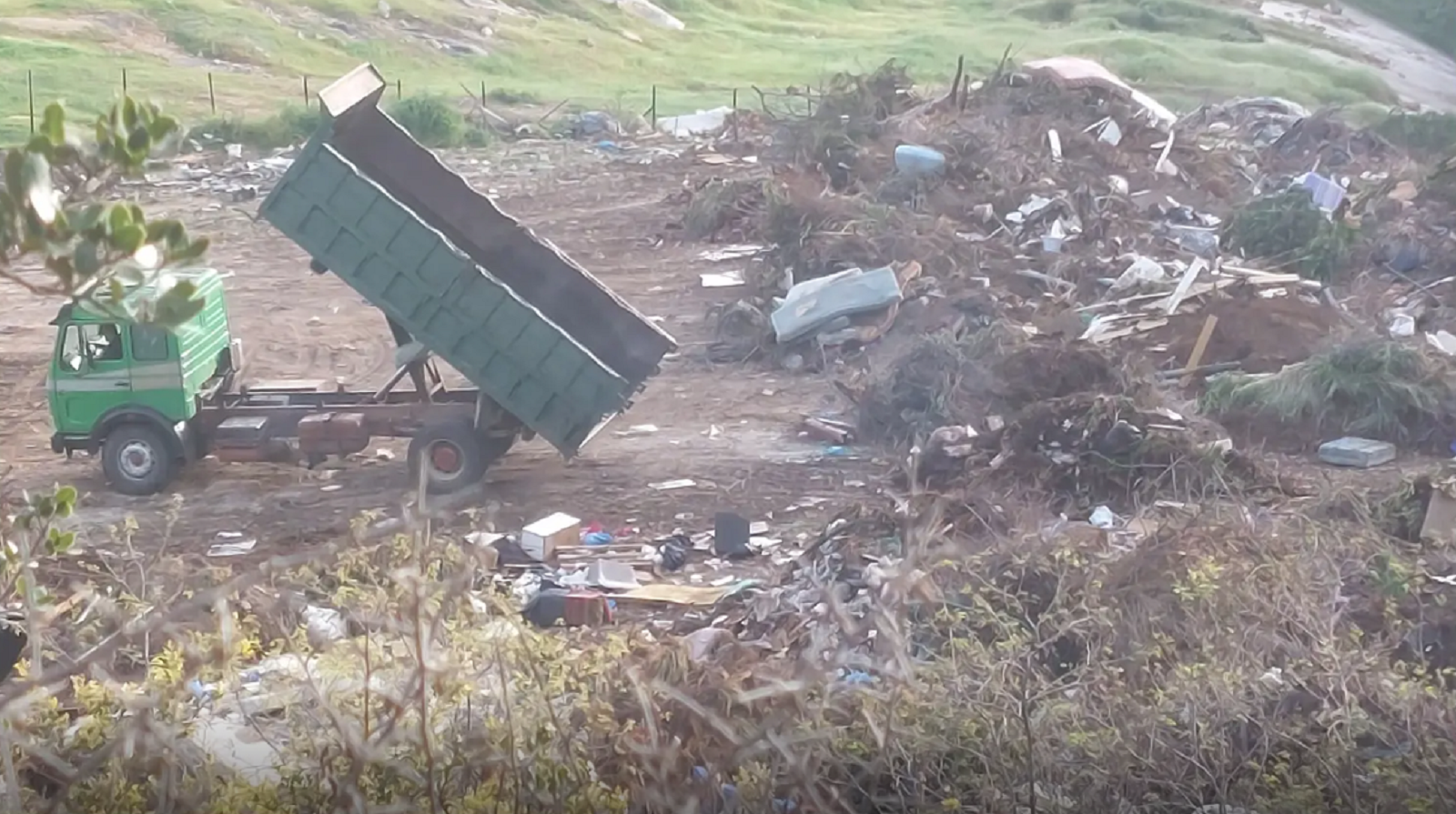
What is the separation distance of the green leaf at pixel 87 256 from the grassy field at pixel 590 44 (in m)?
1.36

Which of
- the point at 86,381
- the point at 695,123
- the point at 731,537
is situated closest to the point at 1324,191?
the point at 695,123

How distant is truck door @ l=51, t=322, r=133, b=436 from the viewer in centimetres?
621

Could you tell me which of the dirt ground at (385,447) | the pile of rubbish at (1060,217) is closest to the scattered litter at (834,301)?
the pile of rubbish at (1060,217)

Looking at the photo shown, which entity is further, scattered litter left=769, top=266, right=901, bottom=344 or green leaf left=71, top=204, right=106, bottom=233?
scattered litter left=769, top=266, right=901, bottom=344

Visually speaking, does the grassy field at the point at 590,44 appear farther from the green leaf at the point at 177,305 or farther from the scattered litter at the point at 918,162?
the scattered litter at the point at 918,162

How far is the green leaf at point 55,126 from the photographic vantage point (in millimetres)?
1813

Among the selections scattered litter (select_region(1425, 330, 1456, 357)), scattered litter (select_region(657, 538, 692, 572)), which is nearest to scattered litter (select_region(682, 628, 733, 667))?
scattered litter (select_region(657, 538, 692, 572))

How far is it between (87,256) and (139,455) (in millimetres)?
4882

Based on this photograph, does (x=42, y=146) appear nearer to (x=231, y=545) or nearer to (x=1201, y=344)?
(x=231, y=545)

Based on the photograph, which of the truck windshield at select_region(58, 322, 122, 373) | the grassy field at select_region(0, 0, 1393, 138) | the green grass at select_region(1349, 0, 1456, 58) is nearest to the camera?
the green grass at select_region(1349, 0, 1456, 58)

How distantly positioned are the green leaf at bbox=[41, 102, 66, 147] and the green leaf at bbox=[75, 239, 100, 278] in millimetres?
128

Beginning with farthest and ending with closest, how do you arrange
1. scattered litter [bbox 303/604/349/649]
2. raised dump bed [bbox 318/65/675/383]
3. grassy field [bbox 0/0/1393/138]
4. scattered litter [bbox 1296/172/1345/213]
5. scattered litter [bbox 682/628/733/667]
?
scattered litter [bbox 1296/172/1345/213] → raised dump bed [bbox 318/65/675/383] → grassy field [bbox 0/0/1393/138] → scattered litter [bbox 682/628/733/667] → scattered litter [bbox 303/604/349/649]

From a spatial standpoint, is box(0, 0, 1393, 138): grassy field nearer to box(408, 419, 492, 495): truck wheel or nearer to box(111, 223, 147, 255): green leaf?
box(111, 223, 147, 255): green leaf

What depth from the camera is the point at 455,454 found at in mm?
6680
